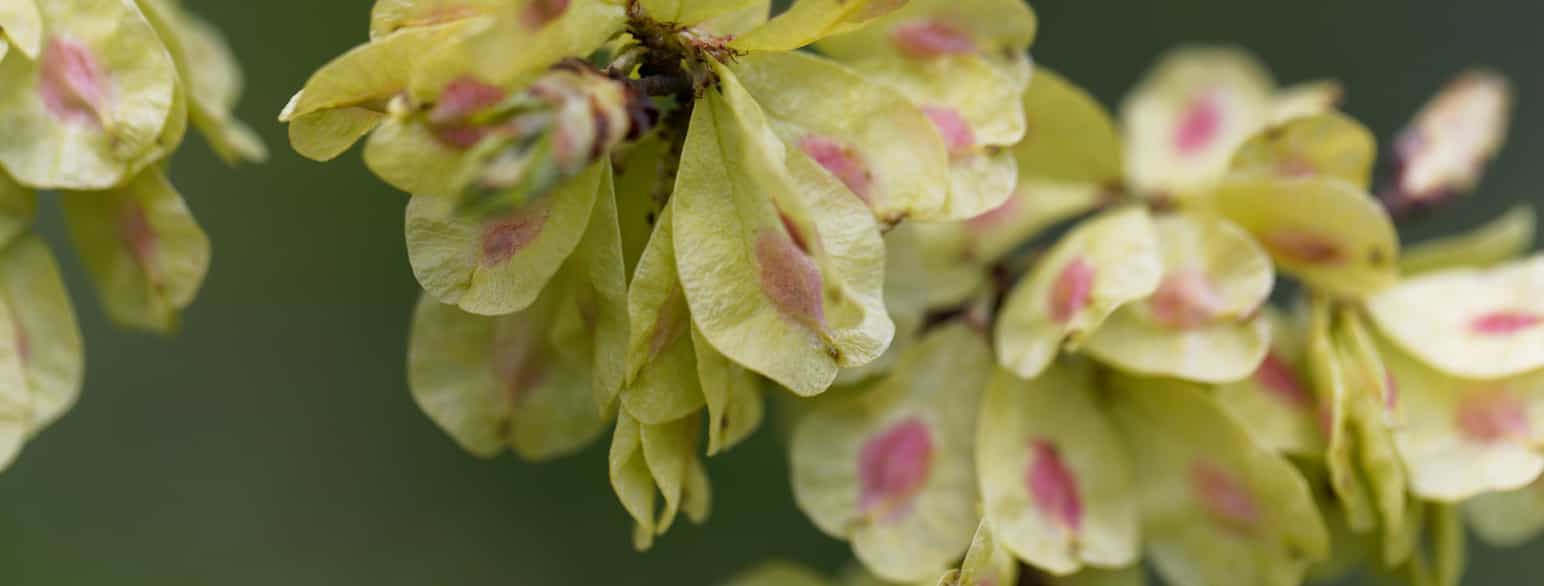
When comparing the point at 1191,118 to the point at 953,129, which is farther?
the point at 1191,118

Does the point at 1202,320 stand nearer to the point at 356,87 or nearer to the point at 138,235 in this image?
Answer: the point at 356,87

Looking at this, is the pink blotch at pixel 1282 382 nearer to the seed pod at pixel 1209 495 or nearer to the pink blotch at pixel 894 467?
the seed pod at pixel 1209 495

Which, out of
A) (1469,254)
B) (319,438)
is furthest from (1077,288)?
(319,438)

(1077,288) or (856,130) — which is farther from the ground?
(856,130)

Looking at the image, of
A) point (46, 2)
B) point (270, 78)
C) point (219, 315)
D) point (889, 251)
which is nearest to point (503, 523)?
point (219, 315)

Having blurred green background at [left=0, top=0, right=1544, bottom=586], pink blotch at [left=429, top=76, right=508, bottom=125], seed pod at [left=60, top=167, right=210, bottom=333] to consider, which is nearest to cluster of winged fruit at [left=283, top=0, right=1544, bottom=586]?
pink blotch at [left=429, top=76, right=508, bottom=125]

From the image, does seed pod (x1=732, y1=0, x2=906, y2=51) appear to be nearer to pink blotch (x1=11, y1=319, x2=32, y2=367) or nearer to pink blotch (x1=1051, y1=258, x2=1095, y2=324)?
pink blotch (x1=1051, y1=258, x2=1095, y2=324)
